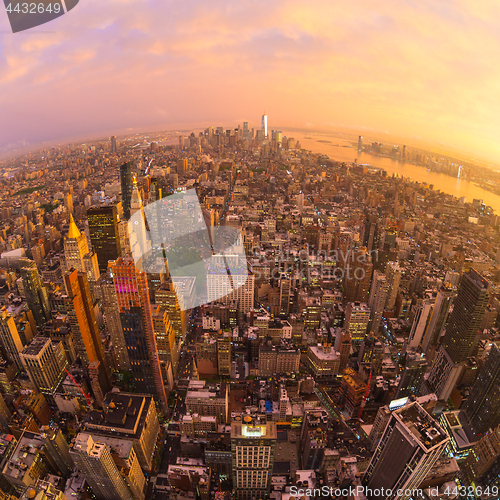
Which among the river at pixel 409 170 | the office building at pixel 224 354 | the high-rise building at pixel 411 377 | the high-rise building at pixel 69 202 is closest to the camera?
the high-rise building at pixel 411 377

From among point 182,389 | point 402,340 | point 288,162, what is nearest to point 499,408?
point 402,340

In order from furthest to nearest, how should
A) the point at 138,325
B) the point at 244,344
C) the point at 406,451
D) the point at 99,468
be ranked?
the point at 244,344
the point at 138,325
the point at 99,468
the point at 406,451

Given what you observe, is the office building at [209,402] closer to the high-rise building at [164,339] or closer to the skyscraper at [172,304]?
the high-rise building at [164,339]

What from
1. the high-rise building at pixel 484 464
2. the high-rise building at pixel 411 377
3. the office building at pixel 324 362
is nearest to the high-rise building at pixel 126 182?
the office building at pixel 324 362

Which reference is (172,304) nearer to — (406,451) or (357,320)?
(357,320)

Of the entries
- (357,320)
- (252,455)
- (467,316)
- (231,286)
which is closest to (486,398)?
(467,316)

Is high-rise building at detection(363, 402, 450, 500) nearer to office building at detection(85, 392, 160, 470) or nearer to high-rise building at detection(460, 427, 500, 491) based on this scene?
high-rise building at detection(460, 427, 500, 491)
